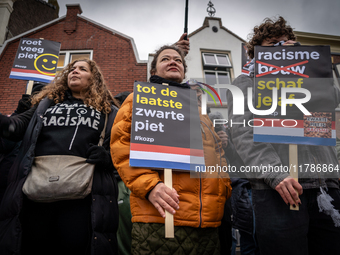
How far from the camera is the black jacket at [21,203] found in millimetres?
1586

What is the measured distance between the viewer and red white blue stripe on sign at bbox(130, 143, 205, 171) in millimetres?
1488

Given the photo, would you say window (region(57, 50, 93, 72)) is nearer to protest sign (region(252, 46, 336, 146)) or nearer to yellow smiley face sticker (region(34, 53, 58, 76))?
yellow smiley face sticker (region(34, 53, 58, 76))

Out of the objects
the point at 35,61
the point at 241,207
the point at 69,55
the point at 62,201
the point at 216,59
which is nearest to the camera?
the point at 62,201

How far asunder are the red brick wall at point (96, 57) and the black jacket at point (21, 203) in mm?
5670

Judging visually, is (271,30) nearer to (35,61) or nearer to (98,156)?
(98,156)

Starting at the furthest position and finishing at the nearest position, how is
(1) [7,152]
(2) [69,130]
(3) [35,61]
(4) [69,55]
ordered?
(4) [69,55] → (3) [35,61] → (1) [7,152] → (2) [69,130]

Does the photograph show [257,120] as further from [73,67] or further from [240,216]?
[73,67]

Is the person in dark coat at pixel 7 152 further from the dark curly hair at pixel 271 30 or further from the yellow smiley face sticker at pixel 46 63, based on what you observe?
the dark curly hair at pixel 271 30

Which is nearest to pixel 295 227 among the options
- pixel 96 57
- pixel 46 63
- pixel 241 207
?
pixel 241 207

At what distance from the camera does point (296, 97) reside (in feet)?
5.42

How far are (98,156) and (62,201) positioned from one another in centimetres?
41

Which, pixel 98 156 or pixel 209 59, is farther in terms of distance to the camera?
pixel 209 59

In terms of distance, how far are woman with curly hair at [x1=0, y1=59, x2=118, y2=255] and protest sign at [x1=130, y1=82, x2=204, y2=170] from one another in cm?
50

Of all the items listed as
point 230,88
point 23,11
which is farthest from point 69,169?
point 23,11
